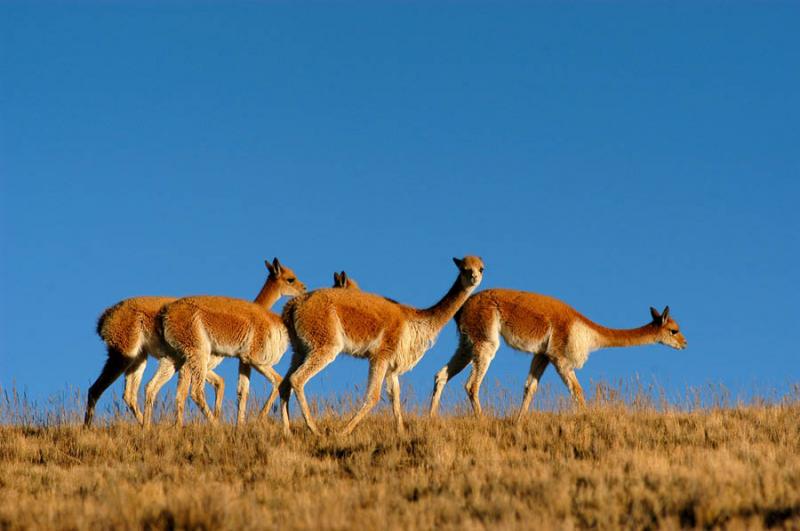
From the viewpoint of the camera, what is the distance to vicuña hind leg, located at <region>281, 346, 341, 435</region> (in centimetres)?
1459

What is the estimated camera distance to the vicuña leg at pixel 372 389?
14.6 m

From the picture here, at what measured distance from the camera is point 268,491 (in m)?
11.5

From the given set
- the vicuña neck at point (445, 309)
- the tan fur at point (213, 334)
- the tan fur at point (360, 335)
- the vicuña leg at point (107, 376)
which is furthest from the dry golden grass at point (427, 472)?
the vicuña neck at point (445, 309)

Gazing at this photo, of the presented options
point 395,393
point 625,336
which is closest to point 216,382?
point 395,393

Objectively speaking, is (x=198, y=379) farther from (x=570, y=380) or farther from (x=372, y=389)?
(x=570, y=380)

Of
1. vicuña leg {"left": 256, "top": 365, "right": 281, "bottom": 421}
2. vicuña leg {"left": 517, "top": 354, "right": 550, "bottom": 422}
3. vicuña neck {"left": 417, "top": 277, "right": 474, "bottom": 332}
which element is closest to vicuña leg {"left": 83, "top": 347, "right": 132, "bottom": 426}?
vicuña leg {"left": 256, "top": 365, "right": 281, "bottom": 421}

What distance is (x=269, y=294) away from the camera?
19.4 m

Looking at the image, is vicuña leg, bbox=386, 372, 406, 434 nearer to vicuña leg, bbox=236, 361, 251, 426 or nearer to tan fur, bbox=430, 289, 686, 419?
tan fur, bbox=430, 289, 686, 419

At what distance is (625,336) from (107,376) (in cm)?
842

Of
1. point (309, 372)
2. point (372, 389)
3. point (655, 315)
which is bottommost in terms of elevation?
point (372, 389)

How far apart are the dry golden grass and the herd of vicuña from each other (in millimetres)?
621

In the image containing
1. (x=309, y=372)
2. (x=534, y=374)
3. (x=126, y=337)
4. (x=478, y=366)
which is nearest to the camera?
(x=309, y=372)

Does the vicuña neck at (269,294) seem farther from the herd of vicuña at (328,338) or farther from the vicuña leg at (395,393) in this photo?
the vicuña leg at (395,393)

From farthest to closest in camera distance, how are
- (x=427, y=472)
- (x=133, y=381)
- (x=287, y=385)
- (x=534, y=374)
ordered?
(x=534, y=374) < (x=133, y=381) < (x=287, y=385) < (x=427, y=472)
